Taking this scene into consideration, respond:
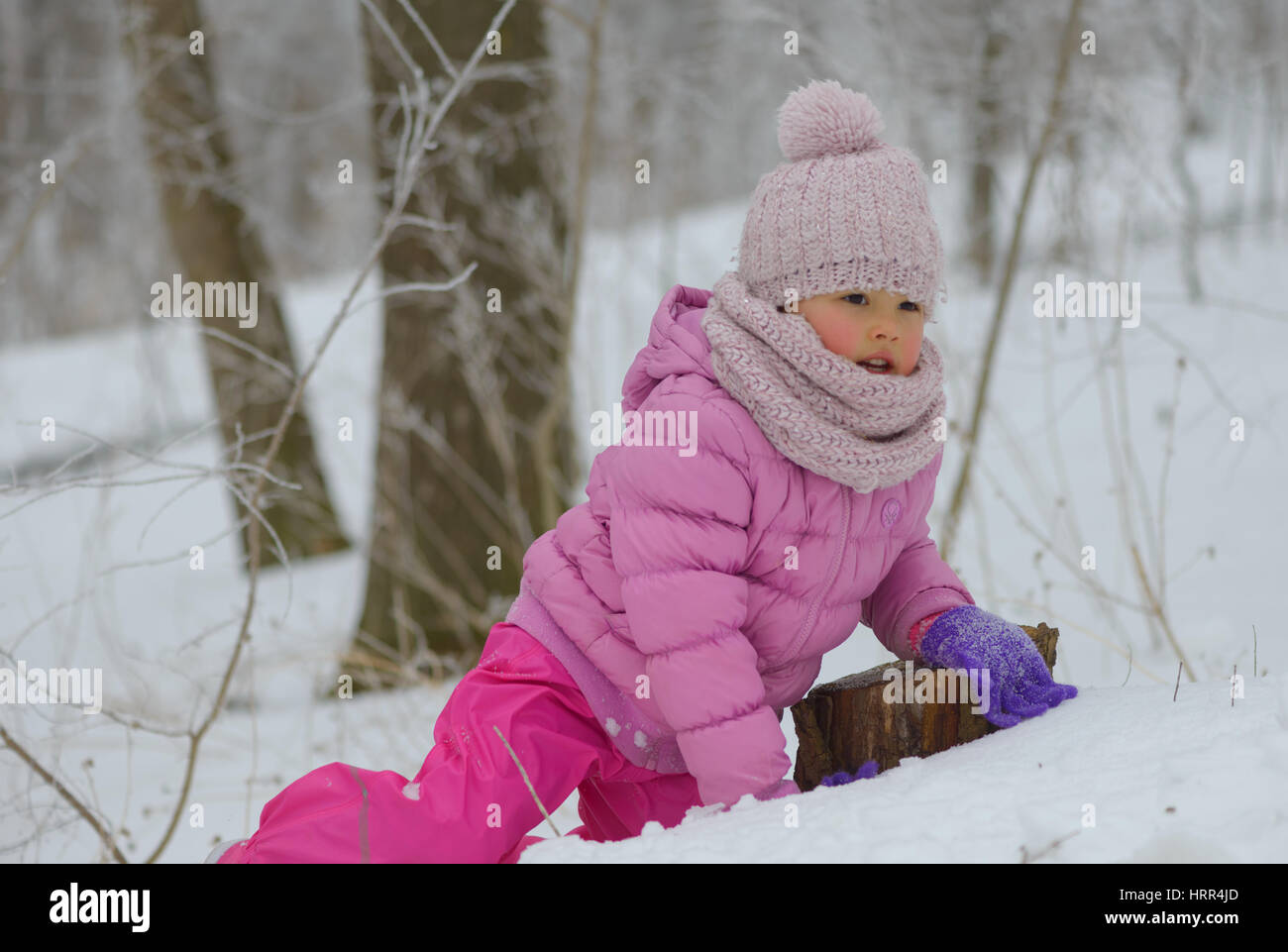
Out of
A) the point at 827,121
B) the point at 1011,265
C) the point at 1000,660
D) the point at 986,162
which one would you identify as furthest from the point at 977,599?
the point at 986,162

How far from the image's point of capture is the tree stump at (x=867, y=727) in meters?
1.92

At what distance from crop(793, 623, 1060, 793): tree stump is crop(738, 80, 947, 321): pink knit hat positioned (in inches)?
25.5

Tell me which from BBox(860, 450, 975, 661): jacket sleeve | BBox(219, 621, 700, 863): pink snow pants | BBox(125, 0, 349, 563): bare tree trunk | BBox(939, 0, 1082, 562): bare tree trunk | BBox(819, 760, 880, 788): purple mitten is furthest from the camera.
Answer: BBox(125, 0, 349, 563): bare tree trunk

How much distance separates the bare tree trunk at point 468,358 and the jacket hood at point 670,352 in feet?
5.88

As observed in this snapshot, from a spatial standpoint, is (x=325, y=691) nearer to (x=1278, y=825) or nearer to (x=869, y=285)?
(x=869, y=285)

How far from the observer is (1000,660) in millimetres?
1905

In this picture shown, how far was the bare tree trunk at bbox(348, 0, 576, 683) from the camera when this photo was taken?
417cm

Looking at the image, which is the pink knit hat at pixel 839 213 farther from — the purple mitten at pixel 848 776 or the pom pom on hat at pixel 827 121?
the purple mitten at pixel 848 776

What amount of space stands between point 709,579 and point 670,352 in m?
0.42

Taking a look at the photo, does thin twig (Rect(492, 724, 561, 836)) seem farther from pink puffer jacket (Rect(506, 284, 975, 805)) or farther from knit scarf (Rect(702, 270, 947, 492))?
knit scarf (Rect(702, 270, 947, 492))

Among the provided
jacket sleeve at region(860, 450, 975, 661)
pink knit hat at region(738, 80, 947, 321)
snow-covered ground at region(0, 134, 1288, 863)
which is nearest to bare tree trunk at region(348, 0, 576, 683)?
snow-covered ground at region(0, 134, 1288, 863)

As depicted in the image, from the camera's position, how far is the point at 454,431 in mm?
4477
